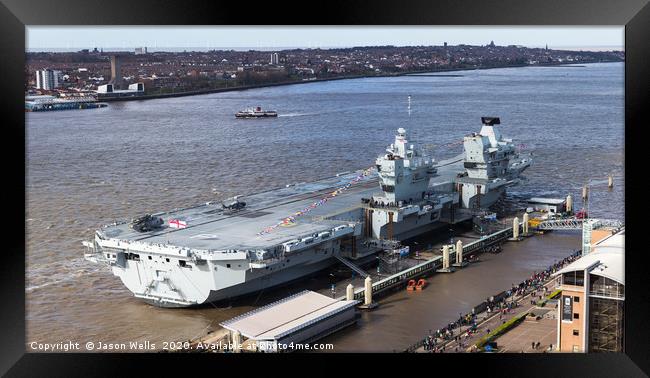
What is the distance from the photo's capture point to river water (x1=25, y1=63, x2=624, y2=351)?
64.2 ft

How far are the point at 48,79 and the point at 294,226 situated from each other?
712 inches

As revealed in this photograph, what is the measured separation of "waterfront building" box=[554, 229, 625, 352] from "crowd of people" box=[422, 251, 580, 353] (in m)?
2.69

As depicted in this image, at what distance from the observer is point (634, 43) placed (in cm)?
1370

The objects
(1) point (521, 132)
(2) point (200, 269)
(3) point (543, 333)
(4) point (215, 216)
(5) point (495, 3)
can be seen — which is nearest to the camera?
(5) point (495, 3)

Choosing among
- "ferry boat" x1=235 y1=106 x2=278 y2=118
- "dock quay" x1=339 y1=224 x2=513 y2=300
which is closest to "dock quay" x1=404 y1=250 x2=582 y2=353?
"dock quay" x1=339 y1=224 x2=513 y2=300

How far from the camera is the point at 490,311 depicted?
19656 mm

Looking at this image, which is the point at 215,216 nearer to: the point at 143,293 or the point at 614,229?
the point at 143,293


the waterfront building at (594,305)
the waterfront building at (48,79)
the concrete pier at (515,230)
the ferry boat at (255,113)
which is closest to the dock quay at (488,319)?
the waterfront building at (594,305)

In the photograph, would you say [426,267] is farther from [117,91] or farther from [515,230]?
[117,91]

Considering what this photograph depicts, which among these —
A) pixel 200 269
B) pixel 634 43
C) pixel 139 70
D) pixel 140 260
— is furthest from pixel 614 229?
pixel 139 70

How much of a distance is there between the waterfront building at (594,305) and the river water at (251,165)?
2.59 m

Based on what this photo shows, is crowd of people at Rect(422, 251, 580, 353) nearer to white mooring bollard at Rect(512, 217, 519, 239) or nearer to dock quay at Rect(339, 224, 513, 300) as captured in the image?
dock quay at Rect(339, 224, 513, 300)

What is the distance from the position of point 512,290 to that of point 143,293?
936 centimetres

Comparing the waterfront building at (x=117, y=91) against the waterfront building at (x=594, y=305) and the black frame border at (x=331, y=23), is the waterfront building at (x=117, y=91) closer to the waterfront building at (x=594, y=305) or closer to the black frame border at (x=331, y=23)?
the black frame border at (x=331, y=23)
